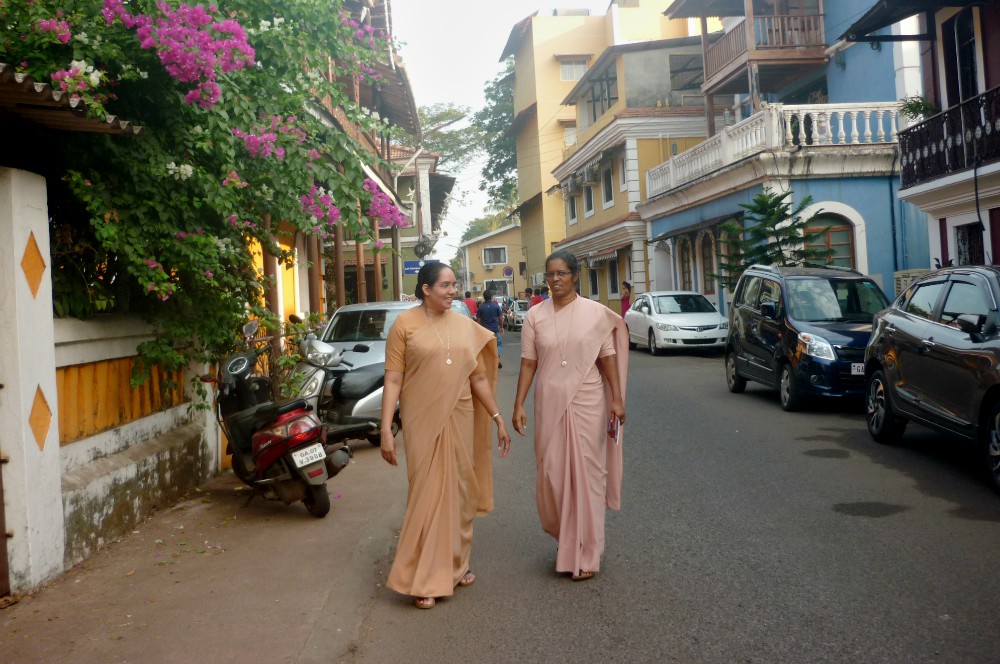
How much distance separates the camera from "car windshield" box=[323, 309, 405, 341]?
40.3ft

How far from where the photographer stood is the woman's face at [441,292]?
16.9 feet

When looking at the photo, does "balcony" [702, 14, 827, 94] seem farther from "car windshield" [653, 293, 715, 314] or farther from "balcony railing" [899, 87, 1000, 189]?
"balcony railing" [899, 87, 1000, 189]

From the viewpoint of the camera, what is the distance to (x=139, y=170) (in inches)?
261

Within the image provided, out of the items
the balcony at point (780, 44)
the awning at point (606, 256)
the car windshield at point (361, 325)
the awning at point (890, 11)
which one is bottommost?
the car windshield at point (361, 325)

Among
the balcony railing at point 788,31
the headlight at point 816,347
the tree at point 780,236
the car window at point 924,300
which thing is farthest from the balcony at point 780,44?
the car window at point 924,300

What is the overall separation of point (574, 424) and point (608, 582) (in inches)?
34.2

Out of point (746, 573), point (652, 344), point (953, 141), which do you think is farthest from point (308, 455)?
point (652, 344)

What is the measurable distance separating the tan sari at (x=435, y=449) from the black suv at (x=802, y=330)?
7.42 meters

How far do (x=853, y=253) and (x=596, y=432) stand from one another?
18.6m

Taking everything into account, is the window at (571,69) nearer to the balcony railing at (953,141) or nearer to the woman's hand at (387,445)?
the balcony railing at (953,141)

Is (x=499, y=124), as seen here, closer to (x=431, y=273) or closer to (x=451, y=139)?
(x=451, y=139)

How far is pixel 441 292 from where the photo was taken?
16.9ft

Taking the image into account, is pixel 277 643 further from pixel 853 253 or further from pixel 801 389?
pixel 853 253

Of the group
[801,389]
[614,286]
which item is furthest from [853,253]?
[614,286]
